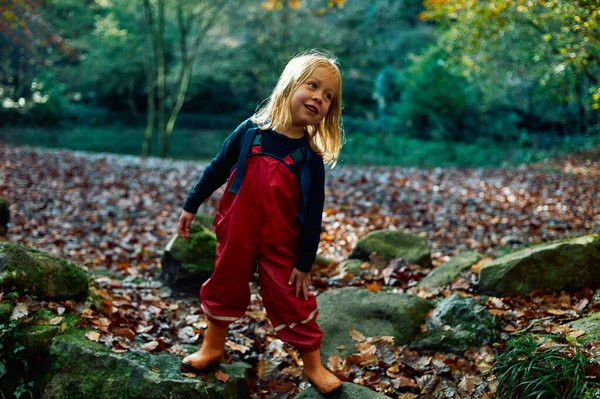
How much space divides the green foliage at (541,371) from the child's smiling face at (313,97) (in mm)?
1617

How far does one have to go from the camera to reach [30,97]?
2323 centimetres

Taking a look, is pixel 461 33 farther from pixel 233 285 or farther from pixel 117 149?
pixel 117 149

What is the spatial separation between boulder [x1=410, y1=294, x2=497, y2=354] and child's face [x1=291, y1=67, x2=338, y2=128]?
1.68 metres

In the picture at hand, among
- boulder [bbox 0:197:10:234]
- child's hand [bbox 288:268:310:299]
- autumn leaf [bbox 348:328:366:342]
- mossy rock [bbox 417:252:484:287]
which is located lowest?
boulder [bbox 0:197:10:234]

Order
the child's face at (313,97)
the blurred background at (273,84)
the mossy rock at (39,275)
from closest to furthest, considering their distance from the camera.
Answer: the child's face at (313,97) → the mossy rock at (39,275) → the blurred background at (273,84)

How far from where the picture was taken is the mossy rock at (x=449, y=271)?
424 centimetres

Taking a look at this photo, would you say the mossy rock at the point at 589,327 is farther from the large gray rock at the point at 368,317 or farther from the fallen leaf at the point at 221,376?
the fallen leaf at the point at 221,376

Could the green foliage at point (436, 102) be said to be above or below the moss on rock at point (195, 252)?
above

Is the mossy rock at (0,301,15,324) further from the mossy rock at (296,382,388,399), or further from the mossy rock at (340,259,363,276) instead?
the mossy rock at (340,259,363,276)

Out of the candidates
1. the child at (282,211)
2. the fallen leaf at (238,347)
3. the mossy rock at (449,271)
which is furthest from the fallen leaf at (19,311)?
the mossy rock at (449,271)

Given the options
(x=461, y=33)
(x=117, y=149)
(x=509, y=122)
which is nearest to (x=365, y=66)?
(x=509, y=122)

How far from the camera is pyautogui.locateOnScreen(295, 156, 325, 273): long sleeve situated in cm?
256

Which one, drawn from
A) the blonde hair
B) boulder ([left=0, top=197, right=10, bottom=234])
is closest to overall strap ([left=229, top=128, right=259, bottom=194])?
the blonde hair

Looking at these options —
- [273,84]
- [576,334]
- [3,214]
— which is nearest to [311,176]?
[576,334]
